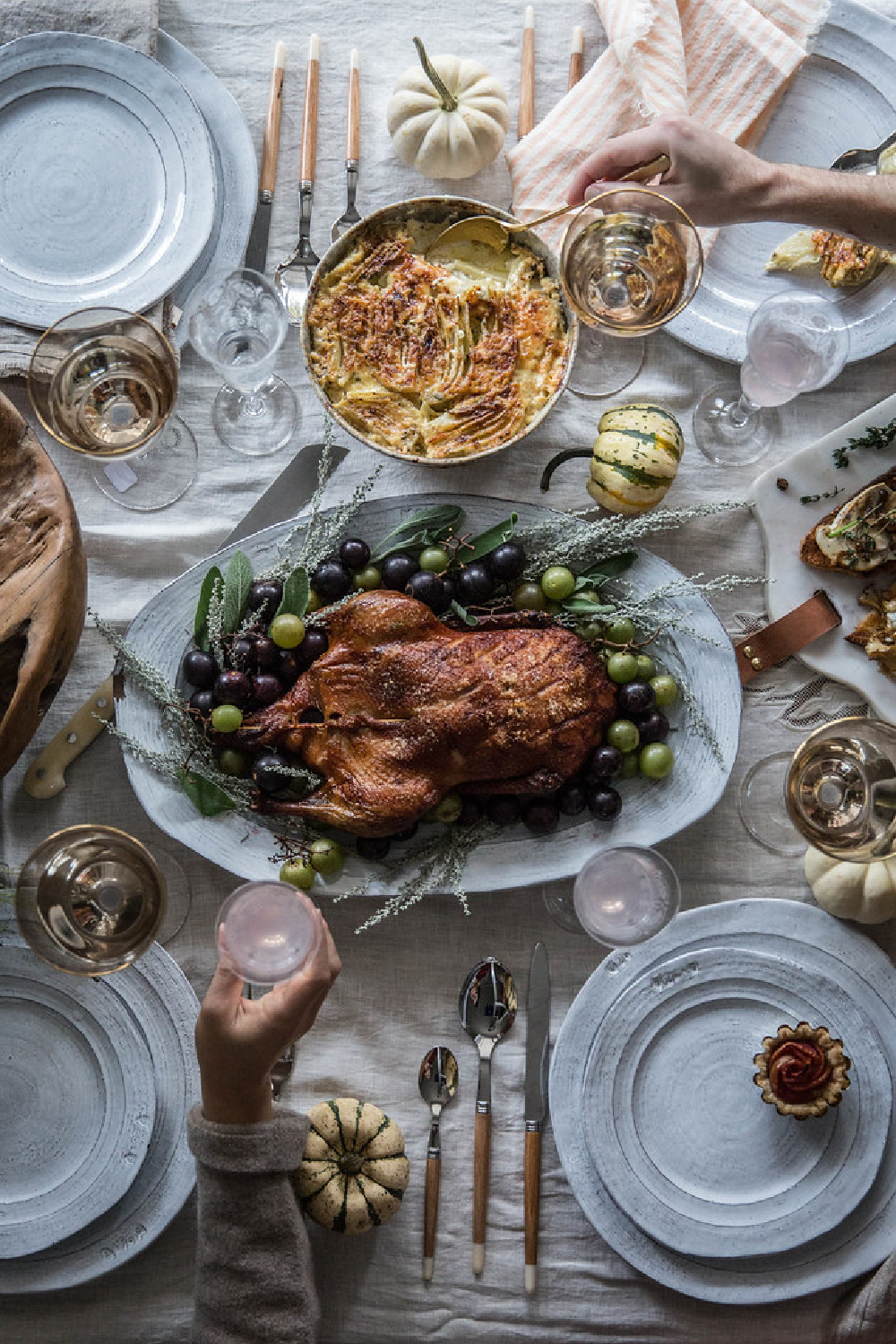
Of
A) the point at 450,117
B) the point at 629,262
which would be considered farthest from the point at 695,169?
the point at 450,117

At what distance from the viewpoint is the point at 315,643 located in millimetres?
2168

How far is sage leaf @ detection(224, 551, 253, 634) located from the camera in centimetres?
214

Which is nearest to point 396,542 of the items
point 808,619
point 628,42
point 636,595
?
point 636,595

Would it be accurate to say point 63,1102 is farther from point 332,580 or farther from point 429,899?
point 332,580

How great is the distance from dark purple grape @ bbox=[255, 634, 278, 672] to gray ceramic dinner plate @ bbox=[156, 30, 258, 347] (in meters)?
0.59

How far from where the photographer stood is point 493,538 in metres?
2.19

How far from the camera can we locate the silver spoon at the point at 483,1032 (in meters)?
2.20

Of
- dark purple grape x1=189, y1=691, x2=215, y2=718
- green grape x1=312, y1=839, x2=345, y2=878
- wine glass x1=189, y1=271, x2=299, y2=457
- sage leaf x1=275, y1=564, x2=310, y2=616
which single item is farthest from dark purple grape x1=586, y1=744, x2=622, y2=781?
wine glass x1=189, y1=271, x2=299, y2=457

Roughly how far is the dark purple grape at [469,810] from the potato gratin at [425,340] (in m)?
0.62

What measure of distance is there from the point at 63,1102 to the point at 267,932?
54 centimetres

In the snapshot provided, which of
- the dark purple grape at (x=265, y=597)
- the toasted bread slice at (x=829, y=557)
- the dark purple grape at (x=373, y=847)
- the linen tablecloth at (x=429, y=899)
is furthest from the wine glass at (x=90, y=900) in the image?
the toasted bread slice at (x=829, y=557)

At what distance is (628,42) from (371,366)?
2.43 ft

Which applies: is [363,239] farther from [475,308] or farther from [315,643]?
[315,643]

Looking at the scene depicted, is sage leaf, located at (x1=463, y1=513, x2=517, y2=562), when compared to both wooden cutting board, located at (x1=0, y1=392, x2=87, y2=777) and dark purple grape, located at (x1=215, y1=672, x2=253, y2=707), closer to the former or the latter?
dark purple grape, located at (x1=215, y1=672, x2=253, y2=707)
